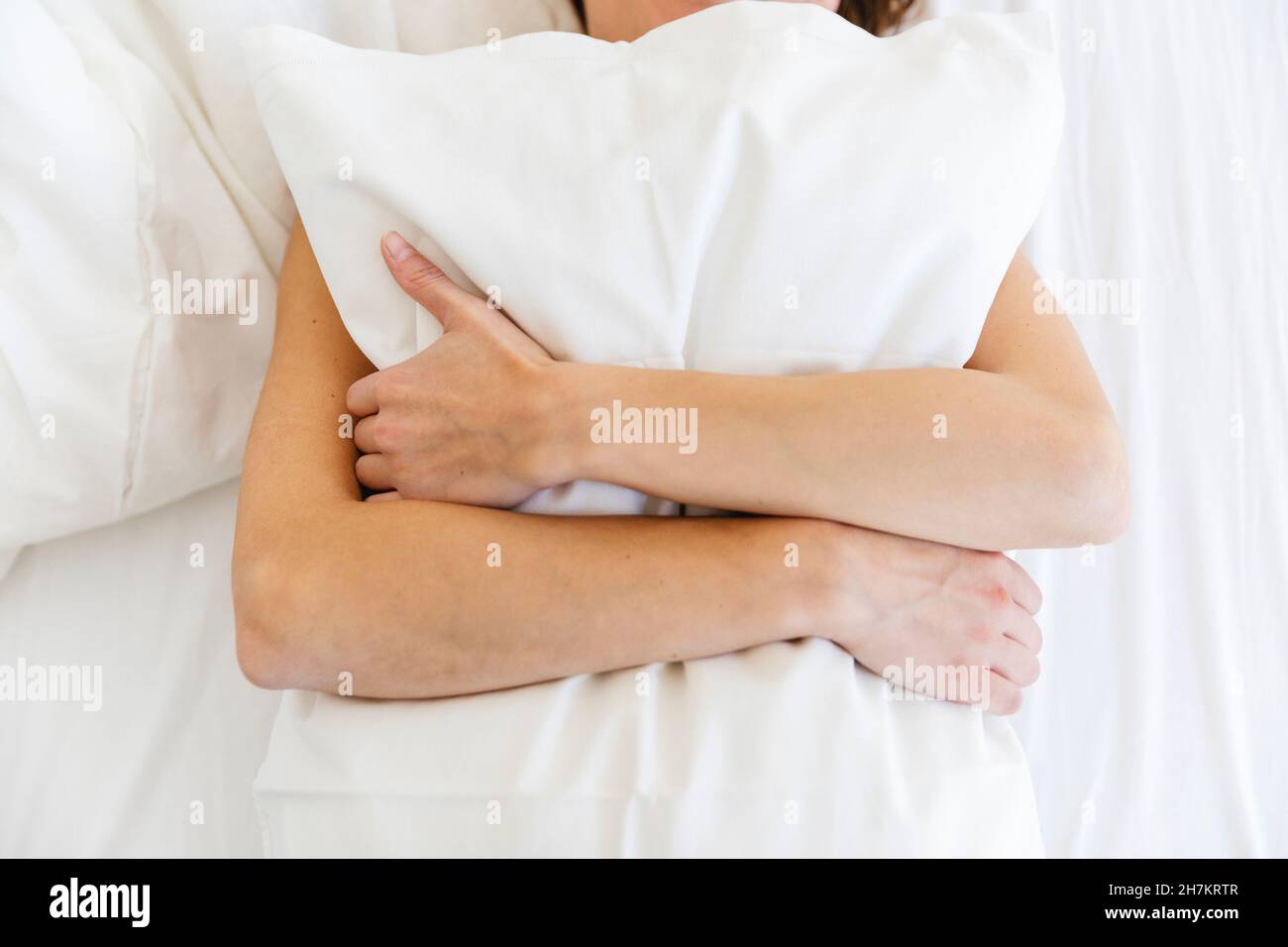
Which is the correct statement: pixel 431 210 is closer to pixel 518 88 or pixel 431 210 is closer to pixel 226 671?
pixel 518 88

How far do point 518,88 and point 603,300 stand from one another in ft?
0.64

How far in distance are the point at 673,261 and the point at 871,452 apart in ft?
0.72

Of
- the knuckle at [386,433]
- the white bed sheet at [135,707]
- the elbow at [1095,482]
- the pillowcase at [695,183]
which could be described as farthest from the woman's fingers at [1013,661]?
the white bed sheet at [135,707]

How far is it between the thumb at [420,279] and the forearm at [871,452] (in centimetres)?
13

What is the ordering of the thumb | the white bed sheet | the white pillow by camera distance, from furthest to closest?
1. the white bed sheet
2. the thumb
3. the white pillow

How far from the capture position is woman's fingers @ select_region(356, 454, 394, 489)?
0.88 m

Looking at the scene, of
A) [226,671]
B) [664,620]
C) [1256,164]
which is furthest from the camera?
[1256,164]

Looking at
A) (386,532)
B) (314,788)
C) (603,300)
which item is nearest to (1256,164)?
(603,300)

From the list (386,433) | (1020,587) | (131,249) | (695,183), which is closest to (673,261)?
(695,183)

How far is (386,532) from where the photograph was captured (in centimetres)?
81

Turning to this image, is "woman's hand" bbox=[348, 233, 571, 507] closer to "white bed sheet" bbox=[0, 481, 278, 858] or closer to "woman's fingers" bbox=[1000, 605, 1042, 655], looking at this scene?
"white bed sheet" bbox=[0, 481, 278, 858]

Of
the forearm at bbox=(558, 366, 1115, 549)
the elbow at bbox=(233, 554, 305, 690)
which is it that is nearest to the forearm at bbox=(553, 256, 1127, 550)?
the forearm at bbox=(558, 366, 1115, 549)

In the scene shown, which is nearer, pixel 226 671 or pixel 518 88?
pixel 518 88

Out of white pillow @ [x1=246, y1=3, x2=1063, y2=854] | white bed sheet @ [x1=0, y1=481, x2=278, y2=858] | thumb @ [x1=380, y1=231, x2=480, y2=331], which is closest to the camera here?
white pillow @ [x1=246, y1=3, x2=1063, y2=854]
